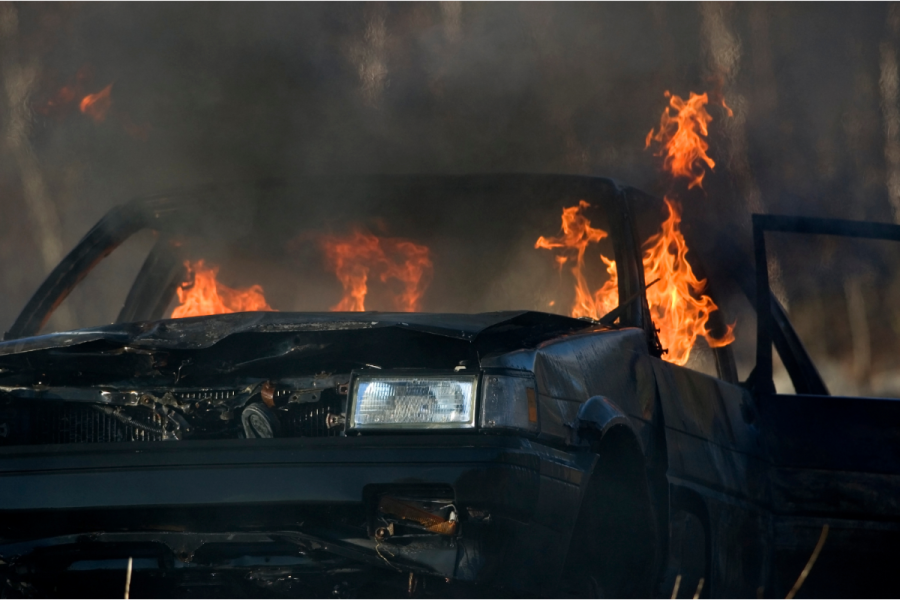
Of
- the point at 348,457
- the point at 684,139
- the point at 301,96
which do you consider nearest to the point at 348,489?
the point at 348,457

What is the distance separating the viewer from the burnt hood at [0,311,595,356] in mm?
2412

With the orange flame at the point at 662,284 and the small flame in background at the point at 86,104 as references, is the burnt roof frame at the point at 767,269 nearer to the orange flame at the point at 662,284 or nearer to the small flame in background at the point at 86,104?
the orange flame at the point at 662,284

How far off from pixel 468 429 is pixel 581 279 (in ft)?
4.41

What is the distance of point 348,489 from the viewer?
7.39 ft

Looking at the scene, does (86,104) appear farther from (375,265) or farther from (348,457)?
(348,457)

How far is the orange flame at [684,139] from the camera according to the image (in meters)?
4.40

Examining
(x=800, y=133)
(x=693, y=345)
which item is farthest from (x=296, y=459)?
(x=800, y=133)

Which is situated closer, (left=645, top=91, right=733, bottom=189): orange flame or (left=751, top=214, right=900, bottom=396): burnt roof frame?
(left=751, top=214, right=900, bottom=396): burnt roof frame

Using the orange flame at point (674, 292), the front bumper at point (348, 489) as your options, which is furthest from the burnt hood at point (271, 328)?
the orange flame at point (674, 292)

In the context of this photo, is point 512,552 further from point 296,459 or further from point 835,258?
point 835,258

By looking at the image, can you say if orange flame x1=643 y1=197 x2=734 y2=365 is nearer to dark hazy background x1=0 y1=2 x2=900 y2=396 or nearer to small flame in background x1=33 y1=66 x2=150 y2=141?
dark hazy background x1=0 y1=2 x2=900 y2=396

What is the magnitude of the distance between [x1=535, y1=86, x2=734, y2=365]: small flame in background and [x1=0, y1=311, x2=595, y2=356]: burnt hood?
799 mm

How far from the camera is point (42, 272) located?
451 inches

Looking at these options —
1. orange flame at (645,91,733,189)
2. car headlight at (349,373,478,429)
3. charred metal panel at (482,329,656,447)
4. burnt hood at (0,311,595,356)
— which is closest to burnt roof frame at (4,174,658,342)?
charred metal panel at (482,329,656,447)
